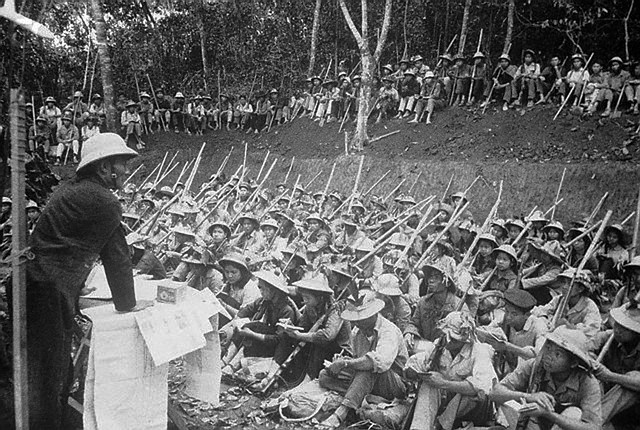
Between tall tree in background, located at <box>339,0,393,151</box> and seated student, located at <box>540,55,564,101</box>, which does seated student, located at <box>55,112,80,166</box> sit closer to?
tall tree in background, located at <box>339,0,393,151</box>

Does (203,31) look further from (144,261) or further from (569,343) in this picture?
(569,343)

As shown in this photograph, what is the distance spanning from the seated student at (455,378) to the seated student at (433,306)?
3.85 ft

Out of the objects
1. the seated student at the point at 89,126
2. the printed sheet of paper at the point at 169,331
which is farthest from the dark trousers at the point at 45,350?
the seated student at the point at 89,126

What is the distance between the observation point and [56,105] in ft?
65.4

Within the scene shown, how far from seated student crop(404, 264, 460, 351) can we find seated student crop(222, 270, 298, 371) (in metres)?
1.31

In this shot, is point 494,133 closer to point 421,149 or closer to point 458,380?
point 421,149

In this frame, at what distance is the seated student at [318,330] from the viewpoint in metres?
5.00

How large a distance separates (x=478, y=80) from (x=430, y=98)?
152 cm

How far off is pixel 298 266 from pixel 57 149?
15.3m

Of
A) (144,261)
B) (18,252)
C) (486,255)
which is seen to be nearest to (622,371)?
(486,255)

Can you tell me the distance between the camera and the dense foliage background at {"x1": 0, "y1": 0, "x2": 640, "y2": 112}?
17.6 metres

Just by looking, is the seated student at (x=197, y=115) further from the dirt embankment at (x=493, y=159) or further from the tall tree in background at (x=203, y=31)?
the dirt embankment at (x=493, y=159)

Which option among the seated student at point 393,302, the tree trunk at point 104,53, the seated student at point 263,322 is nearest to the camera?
the seated student at point 263,322

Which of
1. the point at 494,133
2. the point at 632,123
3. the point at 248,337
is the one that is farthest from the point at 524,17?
the point at 248,337
